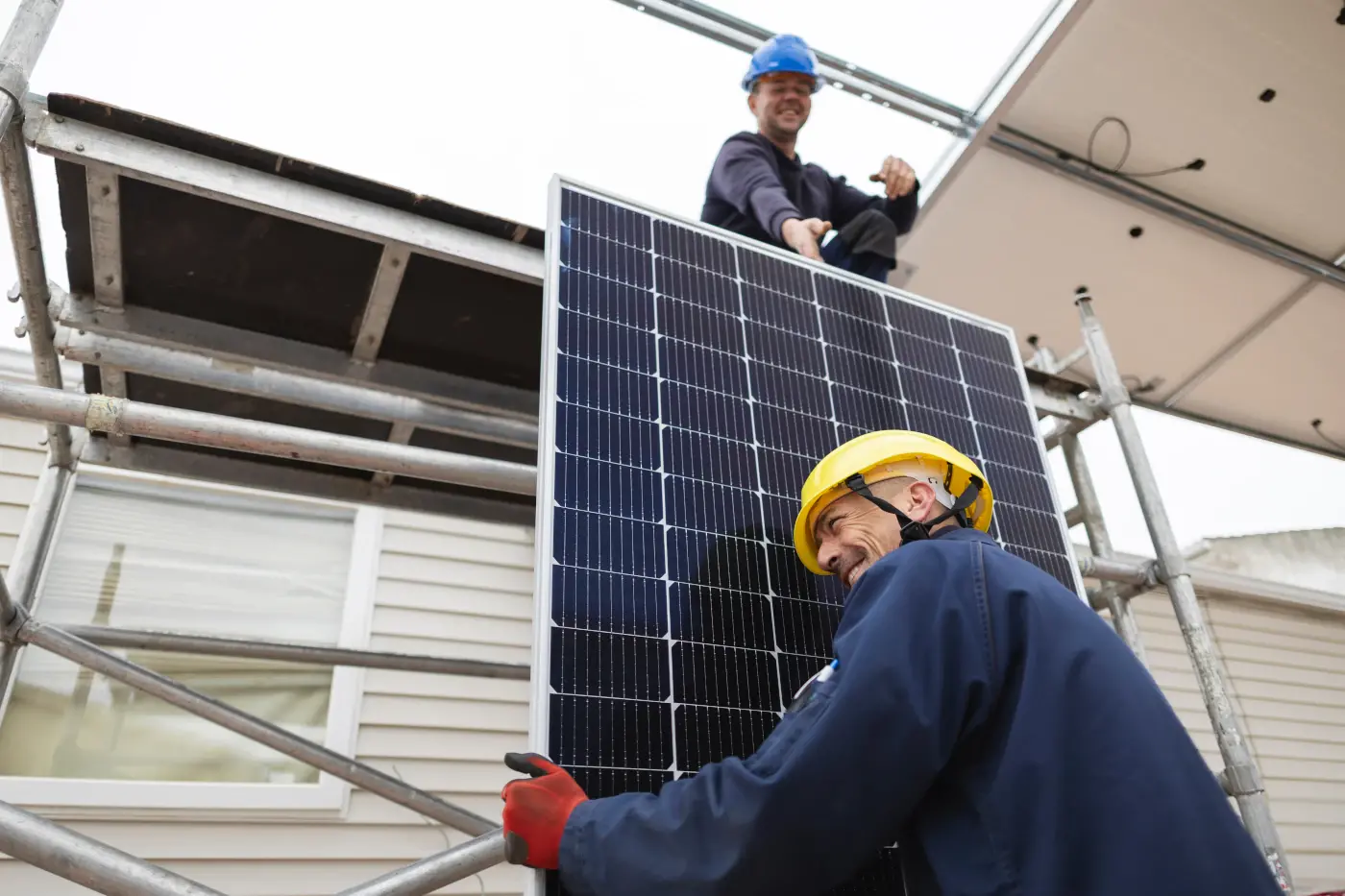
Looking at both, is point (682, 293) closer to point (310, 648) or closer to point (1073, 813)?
point (1073, 813)

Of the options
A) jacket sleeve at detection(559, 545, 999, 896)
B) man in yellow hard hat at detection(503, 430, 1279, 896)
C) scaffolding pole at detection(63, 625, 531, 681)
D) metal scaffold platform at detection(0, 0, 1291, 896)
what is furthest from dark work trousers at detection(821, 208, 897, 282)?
jacket sleeve at detection(559, 545, 999, 896)

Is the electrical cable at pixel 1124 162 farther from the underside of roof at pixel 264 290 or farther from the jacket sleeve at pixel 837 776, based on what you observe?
the jacket sleeve at pixel 837 776

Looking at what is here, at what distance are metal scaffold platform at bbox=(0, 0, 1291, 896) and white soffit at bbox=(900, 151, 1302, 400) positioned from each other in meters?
1.60

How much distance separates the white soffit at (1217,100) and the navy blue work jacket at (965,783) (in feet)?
16.3

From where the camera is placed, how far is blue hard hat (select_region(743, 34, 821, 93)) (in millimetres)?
5004

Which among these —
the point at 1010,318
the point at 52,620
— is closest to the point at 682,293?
the point at 1010,318

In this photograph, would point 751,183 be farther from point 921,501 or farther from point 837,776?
point 837,776

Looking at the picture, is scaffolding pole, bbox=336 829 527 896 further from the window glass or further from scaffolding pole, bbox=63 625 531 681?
the window glass

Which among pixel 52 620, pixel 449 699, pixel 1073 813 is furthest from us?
pixel 449 699

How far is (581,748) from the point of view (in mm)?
2281

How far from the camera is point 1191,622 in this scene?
4207 mm

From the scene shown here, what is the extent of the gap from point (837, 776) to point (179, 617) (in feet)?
20.6

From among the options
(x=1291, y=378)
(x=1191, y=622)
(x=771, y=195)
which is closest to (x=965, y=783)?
(x=1191, y=622)

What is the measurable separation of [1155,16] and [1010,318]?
2.32 m
